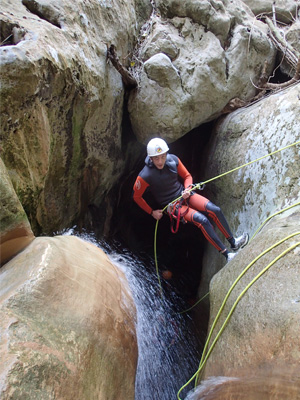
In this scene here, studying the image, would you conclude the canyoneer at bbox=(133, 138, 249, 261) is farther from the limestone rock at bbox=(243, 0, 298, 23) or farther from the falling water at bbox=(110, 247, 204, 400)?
the limestone rock at bbox=(243, 0, 298, 23)

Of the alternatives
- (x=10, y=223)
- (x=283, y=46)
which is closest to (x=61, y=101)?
(x=10, y=223)

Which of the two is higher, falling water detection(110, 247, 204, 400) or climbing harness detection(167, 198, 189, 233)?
climbing harness detection(167, 198, 189, 233)

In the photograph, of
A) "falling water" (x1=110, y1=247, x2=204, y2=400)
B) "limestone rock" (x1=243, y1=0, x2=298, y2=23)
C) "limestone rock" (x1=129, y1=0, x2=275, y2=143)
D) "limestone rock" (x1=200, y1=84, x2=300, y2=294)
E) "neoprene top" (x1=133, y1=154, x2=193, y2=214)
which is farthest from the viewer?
"limestone rock" (x1=243, y1=0, x2=298, y2=23)

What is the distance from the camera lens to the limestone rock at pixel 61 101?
271 cm

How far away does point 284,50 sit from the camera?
539 cm

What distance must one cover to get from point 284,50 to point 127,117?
10.8ft

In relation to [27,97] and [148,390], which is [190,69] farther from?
[148,390]

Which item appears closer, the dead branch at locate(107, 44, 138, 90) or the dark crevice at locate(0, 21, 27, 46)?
the dark crevice at locate(0, 21, 27, 46)

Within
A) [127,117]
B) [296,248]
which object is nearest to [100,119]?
[127,117]

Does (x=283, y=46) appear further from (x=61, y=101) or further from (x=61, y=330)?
(x=61, y=330)

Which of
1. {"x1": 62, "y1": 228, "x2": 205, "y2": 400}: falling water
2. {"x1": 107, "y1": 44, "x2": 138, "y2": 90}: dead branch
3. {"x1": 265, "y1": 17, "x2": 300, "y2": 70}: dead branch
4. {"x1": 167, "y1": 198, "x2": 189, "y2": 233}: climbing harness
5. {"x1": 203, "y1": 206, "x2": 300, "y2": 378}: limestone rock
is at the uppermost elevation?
{"x1": 107, "y1": 44, "x2": 138, "y2": 90}: dead branch

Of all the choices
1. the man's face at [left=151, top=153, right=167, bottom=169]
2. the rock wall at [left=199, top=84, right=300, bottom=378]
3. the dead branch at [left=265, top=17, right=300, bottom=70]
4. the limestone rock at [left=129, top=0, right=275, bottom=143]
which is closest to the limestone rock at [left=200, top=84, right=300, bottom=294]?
the rock wall at [left=199, top=84, right=300, bottom=378]

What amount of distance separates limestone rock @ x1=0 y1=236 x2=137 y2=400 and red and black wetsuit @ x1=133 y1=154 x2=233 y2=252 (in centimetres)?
146

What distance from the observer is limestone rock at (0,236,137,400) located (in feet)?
5.07
